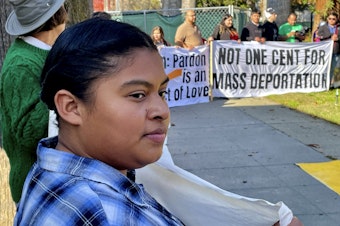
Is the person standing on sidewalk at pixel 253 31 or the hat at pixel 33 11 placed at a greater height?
the hat at pixel 33 11

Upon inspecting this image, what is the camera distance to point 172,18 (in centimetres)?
1551

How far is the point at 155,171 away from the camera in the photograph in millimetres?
1776

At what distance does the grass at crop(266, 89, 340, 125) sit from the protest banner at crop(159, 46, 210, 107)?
164 centimetres

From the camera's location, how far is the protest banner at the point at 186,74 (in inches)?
427

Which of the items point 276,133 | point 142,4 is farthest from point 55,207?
point 142,4

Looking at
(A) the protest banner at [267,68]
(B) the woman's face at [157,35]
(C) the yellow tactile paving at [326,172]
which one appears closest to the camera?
(C) the yellow tactile paving at [326,172]

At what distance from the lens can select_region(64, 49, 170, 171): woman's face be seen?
47.9 inches

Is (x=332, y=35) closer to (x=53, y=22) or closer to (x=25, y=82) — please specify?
(x=53, y=22)

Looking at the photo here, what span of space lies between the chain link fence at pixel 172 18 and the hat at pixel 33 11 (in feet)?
41.4

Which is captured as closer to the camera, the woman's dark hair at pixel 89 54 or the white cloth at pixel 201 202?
the woman's dark hair at pixel 89 54

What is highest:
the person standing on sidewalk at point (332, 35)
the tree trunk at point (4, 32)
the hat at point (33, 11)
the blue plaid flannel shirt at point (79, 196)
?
the hat at point (33, 11)

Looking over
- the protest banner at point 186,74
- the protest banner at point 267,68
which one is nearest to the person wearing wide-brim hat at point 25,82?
the protest banner at point 186,74

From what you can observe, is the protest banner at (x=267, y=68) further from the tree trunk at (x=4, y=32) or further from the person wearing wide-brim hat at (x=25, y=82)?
the person wearing wide-brim hat at (x=25, y=82)

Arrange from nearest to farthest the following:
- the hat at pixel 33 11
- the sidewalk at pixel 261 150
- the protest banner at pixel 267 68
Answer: the hat at pixel 33 11 → the sidewalk at pixel 261 150 → the protest banner at pixel 267 68
